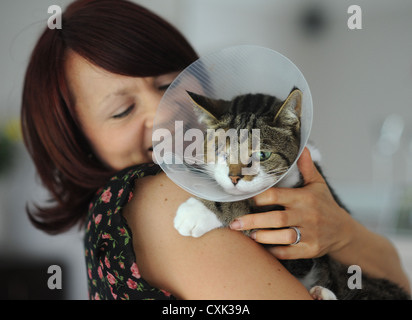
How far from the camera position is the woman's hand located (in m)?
0.61

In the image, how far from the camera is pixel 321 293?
0.70 m

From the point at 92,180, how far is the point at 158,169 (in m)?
0.32

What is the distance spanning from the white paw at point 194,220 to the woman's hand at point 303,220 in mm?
40

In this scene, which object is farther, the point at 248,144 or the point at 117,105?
the point at 117,105

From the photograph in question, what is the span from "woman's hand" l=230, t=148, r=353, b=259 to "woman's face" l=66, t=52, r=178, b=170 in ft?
1.06

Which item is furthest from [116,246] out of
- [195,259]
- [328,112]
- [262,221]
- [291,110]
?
[328,112]

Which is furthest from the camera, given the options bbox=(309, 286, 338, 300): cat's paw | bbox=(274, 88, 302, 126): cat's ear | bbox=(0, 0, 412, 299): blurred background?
bbox=(0, 0, 412, 299): blurred background

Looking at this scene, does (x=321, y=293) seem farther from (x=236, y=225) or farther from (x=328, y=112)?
(x=328, y=112)

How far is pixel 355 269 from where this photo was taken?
0.80m

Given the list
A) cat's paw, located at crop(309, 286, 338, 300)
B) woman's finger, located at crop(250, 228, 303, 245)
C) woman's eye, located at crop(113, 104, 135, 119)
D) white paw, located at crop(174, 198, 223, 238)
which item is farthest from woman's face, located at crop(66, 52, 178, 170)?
cat's paw, located at crop(309, 286, 338, 300)

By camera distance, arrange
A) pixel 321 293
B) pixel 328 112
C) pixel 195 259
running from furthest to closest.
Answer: pixel 328 112 < pixel 321 293 < pixel 195 259

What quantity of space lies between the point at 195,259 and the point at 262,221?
0.13m

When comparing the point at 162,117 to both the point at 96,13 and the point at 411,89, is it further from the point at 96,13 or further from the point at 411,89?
the point at 411,89

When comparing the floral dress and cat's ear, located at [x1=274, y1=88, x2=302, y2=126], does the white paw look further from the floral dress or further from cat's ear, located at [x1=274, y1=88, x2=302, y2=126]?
cat's ear, located at [x1=274, y1=88, x2=302, y2=126]
